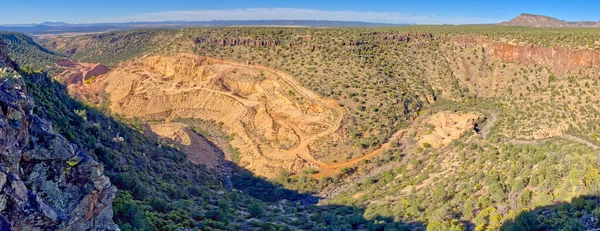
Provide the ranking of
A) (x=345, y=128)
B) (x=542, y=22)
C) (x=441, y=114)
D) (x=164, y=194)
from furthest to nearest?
(x=542, y=22), (x=441, y=114), (x=345, y=128), (x=164, y=194)

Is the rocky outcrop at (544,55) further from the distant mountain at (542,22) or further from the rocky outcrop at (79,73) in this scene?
the distant mountain at (542,22)

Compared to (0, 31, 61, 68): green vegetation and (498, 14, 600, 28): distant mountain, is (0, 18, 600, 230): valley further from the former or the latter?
(498, 14, 600, 28): distant mountain

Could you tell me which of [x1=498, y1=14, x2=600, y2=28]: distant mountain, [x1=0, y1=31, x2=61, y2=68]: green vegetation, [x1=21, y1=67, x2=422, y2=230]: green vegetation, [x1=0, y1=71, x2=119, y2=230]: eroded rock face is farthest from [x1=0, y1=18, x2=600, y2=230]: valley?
[x1=498, y1=14, x2=600, y2=28]: distant mountain

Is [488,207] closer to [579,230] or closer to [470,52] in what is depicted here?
[579,230]

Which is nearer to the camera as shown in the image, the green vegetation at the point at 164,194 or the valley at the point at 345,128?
the green vegetation at the point at 164,194

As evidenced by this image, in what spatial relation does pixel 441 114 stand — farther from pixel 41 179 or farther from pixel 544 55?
pixel 41 179

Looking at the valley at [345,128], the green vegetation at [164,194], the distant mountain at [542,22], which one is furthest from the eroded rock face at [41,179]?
the distant mountain at [542,22]

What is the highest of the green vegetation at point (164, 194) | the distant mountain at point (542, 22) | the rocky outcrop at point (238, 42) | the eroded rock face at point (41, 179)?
the distant mountain at point (542, 22)

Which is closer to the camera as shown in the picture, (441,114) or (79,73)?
(441,114)

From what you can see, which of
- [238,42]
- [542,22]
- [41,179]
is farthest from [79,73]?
[542,22]
